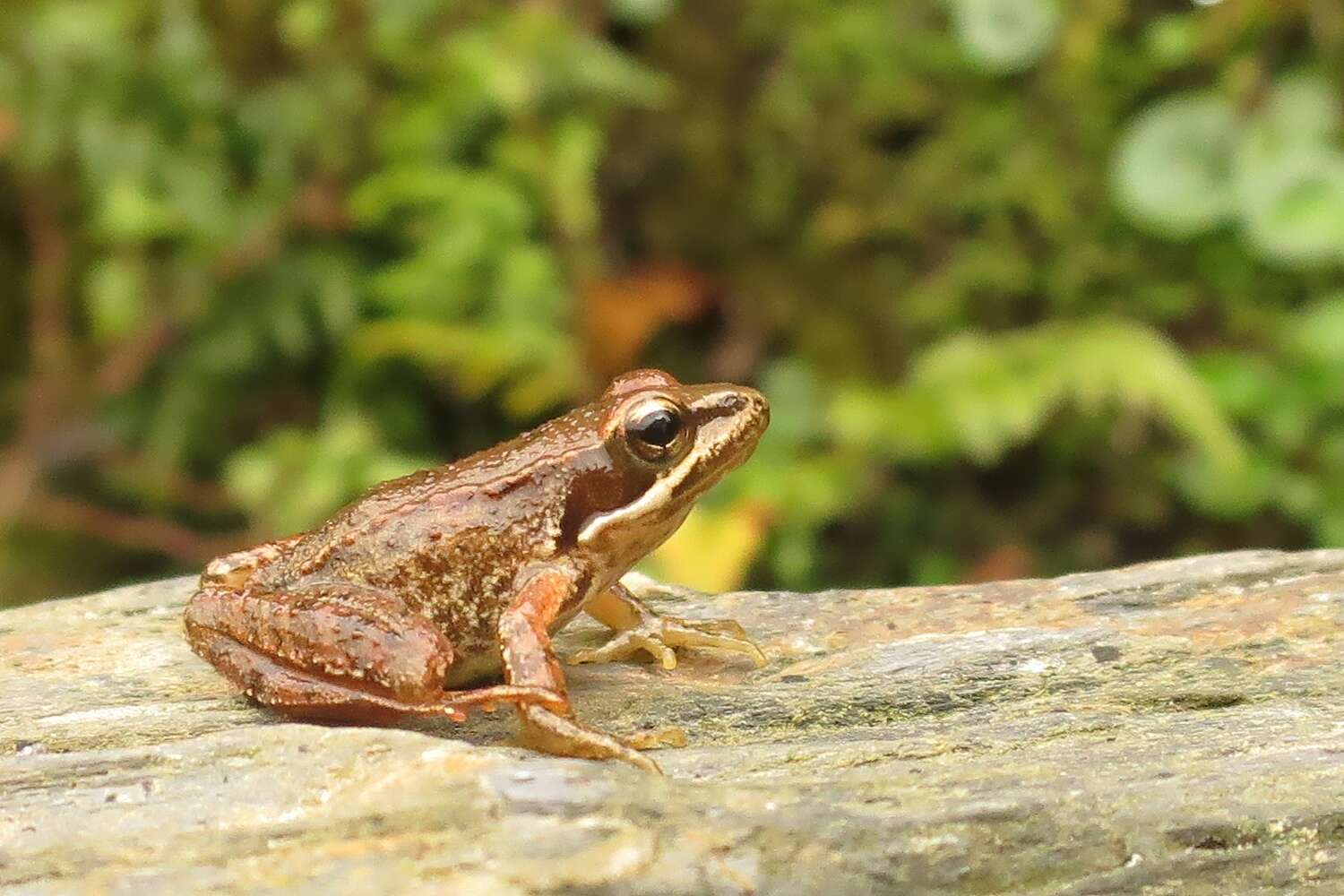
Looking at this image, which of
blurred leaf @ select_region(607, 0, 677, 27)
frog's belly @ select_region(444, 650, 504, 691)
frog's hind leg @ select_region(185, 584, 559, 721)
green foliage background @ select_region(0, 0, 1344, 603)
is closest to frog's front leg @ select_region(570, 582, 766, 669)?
frog's belly @ select_region(444, 650, 504, 691)

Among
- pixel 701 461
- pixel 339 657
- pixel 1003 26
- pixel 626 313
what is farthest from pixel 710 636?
pixel 1003 26

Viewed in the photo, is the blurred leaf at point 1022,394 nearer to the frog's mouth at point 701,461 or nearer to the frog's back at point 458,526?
the frog's mouth at point 701,461

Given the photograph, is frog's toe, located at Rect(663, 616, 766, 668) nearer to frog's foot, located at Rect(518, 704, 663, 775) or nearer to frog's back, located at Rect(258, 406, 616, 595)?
frog's back, located at Rect(258, 406, 616, 595)

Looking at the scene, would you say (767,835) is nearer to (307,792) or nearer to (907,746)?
(907,746)

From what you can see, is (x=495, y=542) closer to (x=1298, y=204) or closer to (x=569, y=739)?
(x=569, y=739)

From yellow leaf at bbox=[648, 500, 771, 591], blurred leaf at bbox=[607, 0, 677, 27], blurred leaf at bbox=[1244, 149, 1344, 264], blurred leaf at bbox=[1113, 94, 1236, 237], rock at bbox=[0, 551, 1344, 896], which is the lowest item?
rock at bbox=[0, 551, 1344, 896]

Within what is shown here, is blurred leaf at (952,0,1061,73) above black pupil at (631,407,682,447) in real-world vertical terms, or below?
above

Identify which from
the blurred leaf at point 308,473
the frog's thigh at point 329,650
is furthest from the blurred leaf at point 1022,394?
the frog's thigh at point 329,650

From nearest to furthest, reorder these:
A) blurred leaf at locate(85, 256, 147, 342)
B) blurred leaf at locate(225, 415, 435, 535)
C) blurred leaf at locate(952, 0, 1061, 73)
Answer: blurred leaf at locate(225, 415, 435, 535) → blurred leaf at locate(952, 0, 1061, 73) → blurred leaf at locate(85, 256, 147, 342)

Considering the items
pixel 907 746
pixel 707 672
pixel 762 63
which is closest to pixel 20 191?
pixel 762 63
